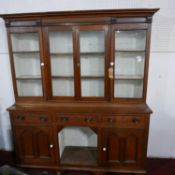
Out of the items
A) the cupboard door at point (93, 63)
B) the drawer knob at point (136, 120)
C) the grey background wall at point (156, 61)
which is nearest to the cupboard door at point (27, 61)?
the grey background wall at point (156, 61)

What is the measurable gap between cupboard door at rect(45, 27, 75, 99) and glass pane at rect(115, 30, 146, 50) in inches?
22.3

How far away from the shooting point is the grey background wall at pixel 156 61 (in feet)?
7.00

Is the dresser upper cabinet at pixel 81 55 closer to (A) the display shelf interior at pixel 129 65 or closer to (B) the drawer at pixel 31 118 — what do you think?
(A) the display shelf interior at pixel 129 65

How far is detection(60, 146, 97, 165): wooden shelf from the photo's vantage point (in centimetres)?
220

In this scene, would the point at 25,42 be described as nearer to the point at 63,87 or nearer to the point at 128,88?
the point at 63,87

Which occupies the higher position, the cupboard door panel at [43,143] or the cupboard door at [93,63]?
the cupboard door at [93,63]

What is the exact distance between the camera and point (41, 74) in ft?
6.80

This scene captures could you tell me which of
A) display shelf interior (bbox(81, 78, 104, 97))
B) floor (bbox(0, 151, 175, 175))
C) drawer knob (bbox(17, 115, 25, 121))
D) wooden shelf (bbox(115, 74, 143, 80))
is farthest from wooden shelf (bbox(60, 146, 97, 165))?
wooden shelf (bbox(115, 74, 143, 80))

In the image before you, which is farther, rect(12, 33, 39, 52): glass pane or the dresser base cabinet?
rect(12, 33, 39, 52): glass pane

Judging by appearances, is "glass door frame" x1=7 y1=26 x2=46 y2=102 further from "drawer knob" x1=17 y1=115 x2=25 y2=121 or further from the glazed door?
"drawer knob" x1=17 y1=115 x2=25 y2=121

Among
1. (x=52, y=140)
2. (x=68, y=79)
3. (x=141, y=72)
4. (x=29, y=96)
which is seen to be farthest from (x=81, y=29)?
(x=52, y=140)

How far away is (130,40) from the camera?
2.06 metres

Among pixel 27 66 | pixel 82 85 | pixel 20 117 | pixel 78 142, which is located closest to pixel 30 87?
pixel 27 66

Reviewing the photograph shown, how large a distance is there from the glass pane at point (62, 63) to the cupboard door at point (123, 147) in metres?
0.75
